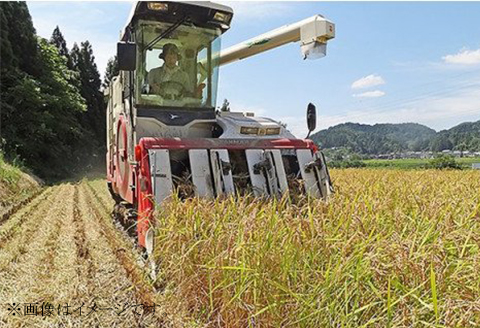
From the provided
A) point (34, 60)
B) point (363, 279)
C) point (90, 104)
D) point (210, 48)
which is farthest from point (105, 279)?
point (90, 104)

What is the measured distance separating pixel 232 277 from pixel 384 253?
762 mm

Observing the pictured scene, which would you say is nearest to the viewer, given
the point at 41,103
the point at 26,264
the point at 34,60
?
the point at 26,264

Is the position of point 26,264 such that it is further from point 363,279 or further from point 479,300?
point 479,300

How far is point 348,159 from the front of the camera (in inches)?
759

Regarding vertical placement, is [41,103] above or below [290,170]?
above

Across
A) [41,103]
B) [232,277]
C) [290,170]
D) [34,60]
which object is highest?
[34,60]

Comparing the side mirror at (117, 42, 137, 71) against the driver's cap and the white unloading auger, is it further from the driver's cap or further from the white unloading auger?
the white unloading auger

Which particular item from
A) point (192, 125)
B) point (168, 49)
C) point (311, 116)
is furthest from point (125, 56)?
point (311, 116)

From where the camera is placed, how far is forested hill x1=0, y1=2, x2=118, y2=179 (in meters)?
18.1

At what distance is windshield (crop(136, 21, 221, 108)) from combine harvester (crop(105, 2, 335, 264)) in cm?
1

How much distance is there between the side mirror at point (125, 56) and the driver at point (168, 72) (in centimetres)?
66

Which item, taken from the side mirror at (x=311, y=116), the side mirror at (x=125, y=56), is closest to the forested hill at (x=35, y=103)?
the side mirror at (x=125, y=56)

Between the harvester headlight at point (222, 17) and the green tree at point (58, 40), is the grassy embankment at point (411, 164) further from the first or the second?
the green tree at point (58, 40)

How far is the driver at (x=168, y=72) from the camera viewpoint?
185 inches
